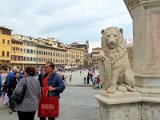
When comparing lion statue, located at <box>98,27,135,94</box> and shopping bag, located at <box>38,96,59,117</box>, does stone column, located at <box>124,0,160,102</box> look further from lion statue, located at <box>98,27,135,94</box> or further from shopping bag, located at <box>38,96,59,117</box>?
shopping bag, located at <box>38,96,59,117</box>

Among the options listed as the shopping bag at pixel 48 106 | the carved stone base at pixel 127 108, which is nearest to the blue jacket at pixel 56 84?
the shopping bag at pixel 48 106

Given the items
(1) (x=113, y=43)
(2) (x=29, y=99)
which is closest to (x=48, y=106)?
(2) (x=29, y=99)

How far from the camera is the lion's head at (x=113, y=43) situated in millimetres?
6336

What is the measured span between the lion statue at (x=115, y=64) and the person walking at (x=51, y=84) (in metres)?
0.92

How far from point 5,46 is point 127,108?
7910 centimetres

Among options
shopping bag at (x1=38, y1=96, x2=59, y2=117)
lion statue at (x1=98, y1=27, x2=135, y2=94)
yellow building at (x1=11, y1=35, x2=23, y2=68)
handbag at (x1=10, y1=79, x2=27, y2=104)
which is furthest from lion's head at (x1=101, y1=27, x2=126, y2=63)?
yellow building at (x1=11, y1=35, x2=23, y2=68)

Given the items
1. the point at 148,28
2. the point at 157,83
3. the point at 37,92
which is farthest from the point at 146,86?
the point at 37,92

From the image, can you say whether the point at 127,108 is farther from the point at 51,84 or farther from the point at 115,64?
the point at 51,84

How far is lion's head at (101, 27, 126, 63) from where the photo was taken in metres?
6.34

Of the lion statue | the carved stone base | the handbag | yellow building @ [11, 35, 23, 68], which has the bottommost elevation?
the carved stone base

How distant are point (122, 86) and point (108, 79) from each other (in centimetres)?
31

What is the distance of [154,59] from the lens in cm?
687

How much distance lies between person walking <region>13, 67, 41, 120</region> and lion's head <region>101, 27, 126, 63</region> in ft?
5.07

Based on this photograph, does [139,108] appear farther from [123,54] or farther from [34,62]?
[34,62]
